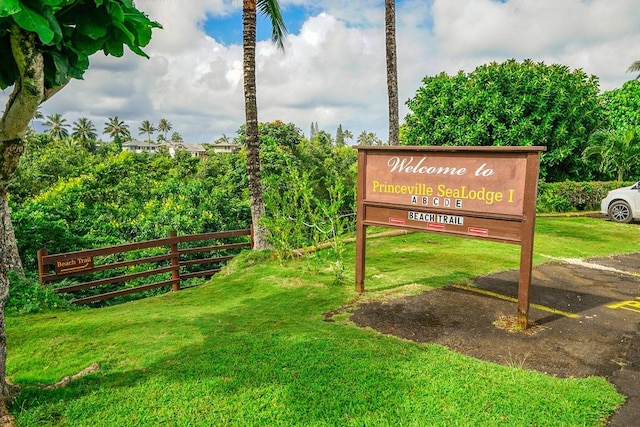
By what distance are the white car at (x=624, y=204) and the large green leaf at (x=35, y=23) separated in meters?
16.5

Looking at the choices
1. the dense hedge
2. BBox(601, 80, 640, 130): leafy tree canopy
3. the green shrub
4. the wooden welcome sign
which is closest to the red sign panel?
the wooden welcome sign

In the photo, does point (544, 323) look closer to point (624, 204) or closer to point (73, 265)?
point (73, 265)

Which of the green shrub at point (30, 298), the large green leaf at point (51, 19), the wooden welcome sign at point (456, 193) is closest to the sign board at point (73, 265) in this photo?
the green shrub at point (30, 298)

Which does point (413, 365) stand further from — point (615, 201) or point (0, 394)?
point (615, 201)

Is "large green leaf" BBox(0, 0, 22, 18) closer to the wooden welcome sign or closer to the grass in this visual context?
the grass

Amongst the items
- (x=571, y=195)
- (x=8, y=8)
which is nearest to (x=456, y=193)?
(x=8, y=8)

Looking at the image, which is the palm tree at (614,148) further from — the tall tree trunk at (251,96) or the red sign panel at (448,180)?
the red sign panel at (448,180)

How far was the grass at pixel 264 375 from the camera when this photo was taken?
327 cm

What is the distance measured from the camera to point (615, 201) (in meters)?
14.3

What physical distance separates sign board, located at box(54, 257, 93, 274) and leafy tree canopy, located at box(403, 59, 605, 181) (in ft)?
50.4

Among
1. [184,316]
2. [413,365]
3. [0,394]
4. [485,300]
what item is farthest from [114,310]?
[485,300]

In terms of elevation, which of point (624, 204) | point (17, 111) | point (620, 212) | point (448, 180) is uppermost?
point (17, 111)

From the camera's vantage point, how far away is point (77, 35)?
273cm

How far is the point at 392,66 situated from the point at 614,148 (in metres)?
11.4
